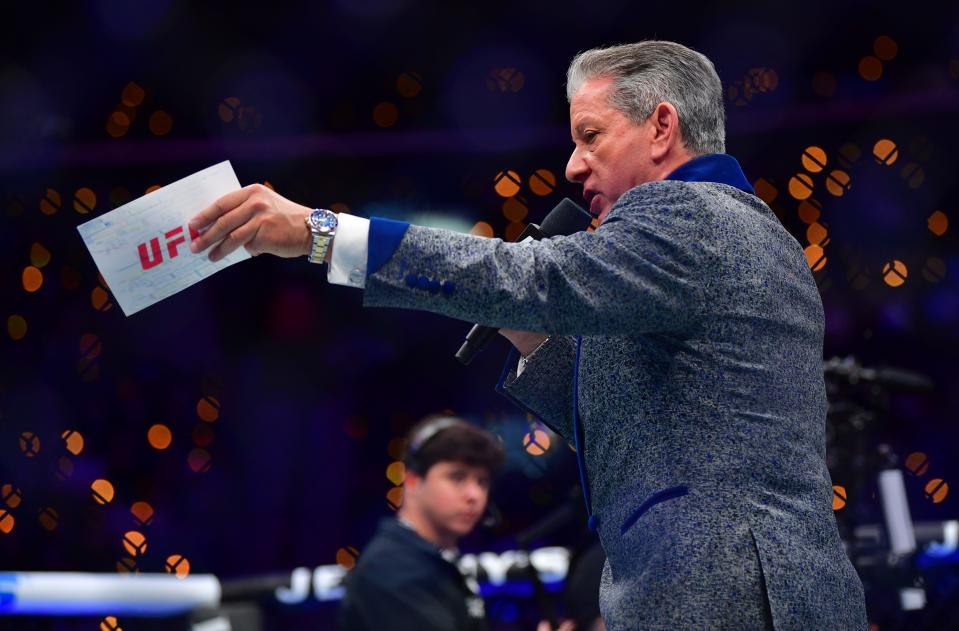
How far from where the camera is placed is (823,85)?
3484 mm

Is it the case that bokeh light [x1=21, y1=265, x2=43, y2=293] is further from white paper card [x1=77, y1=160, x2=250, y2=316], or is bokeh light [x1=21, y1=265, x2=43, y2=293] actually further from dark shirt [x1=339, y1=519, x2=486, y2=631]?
white paper card [x1=77, y1=160, x2=250, y2=316]

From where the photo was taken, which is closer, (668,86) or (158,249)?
A: (158,249)

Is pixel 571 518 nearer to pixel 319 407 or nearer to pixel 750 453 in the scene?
pixel 319 407

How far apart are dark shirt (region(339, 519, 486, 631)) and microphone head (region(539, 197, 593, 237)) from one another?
1.31 m

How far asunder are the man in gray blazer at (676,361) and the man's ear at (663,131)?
0.28 ft

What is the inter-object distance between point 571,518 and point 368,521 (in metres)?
0.95

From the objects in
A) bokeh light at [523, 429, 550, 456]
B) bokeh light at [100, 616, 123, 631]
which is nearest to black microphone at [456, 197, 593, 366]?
bokeh light at [100, 616, 123, 631]

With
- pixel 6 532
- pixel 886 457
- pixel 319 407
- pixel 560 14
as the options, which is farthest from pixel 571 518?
pixel 6 532

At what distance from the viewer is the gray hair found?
121cm

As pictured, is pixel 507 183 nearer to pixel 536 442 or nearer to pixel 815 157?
pixel 536 442

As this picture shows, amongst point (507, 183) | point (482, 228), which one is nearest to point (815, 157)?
point (507, 183)

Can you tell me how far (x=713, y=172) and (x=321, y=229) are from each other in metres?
0.45

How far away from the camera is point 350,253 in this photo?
100 cm

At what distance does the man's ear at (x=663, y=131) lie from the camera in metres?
1.20
